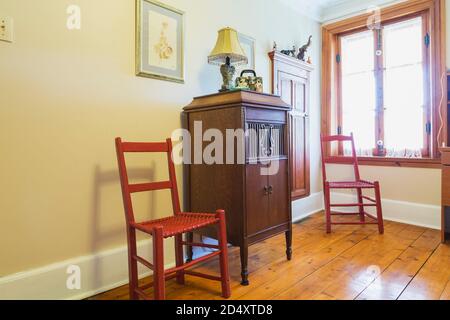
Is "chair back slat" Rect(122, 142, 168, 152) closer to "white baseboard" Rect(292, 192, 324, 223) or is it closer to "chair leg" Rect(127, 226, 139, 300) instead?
"chair leg" Rect(127, 226, 139, 300)

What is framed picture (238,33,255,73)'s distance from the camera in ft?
8.55

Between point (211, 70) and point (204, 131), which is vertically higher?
point (211, 70)

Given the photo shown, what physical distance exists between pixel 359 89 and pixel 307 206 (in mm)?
1509

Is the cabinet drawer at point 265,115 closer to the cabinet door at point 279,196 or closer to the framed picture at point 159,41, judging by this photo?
the cabinet door at point 279,196

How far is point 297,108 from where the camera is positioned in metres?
3.25

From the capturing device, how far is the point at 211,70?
2369mm

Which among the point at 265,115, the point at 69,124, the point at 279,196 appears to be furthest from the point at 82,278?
the point at 265,115

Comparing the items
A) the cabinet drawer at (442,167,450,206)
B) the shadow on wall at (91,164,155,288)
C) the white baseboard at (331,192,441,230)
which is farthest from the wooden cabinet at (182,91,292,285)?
the white baseboard at (331,192,441,230)

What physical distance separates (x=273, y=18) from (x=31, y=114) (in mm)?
2391

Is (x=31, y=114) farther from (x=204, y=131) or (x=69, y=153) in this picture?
(x=204, y=131)

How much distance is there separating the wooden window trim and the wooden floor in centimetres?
86

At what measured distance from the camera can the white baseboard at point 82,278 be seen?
1.44 metres

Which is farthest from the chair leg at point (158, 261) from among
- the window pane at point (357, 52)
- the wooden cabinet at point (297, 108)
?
the window pane at point (357, 52)
